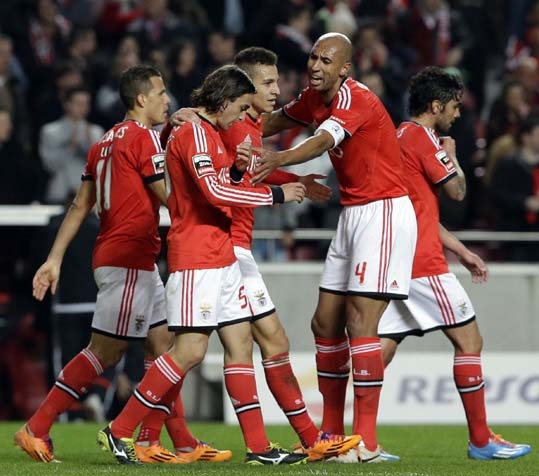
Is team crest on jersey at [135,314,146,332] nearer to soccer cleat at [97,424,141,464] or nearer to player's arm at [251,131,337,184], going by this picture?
soccer cleat at [97,424,141,464]

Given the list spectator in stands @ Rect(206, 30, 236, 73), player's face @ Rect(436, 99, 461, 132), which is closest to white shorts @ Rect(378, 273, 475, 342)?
player's face @ Rect(436, 99, 461, 132)

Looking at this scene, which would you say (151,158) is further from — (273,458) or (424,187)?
(273,458)

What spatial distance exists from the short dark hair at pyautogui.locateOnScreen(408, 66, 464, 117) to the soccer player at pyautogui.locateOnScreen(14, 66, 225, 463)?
1.66 m

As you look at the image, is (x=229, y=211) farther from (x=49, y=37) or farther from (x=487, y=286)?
(x=49, y=37)

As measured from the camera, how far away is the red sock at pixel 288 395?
8953 millimetres

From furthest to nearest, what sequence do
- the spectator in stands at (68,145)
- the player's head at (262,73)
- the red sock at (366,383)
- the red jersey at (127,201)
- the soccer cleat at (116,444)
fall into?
the spectator in stands at (68,145)
the player's head at (262,73)
the red jersey at (127,201)
the red sock at (366,383)
the soccer cleat at (116,444)

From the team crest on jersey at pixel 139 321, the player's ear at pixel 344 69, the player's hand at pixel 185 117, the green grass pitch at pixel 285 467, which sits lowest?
the green grass pitch at pixel 285 467

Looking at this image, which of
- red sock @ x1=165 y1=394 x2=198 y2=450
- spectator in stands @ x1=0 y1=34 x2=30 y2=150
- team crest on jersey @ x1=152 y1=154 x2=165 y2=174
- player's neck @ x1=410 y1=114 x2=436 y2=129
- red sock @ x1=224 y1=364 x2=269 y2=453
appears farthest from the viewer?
spectator in stands @ x1=0 y1=34 x2=30 y2=150

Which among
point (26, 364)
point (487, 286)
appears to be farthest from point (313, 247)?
point (26, 364)

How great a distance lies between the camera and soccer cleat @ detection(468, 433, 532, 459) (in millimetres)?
9203

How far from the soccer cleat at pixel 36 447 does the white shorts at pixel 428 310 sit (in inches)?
86.1

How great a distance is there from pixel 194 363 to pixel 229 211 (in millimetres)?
906

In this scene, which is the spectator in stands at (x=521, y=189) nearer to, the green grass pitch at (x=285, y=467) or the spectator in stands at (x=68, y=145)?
the green grass pitch at (x=285, y=467)

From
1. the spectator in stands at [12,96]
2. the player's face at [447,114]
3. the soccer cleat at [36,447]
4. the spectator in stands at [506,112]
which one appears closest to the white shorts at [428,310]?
the player's face at [447,114]
